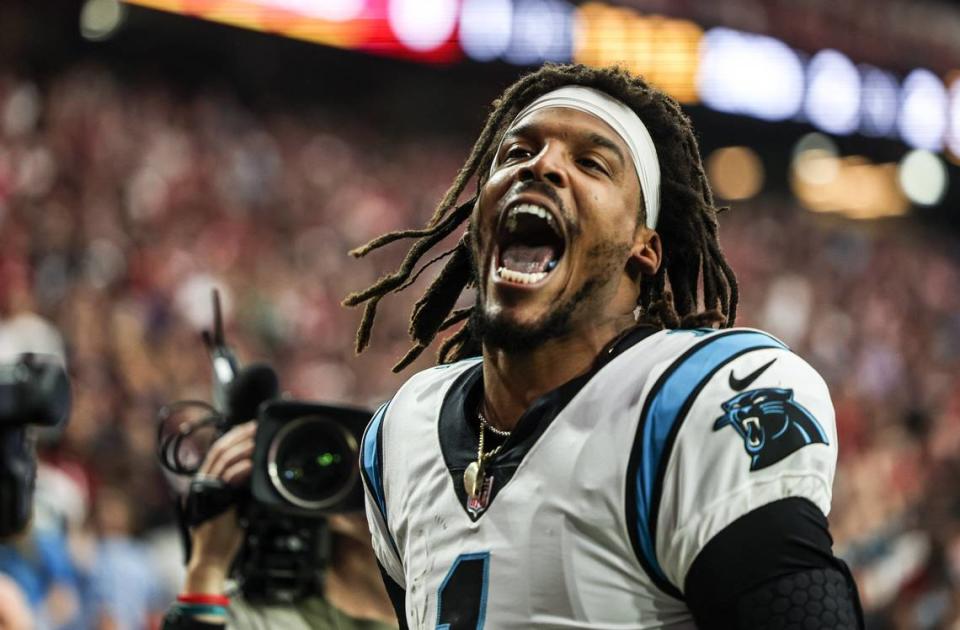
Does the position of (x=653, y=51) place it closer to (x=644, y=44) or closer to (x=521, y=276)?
(x=644, y=44)

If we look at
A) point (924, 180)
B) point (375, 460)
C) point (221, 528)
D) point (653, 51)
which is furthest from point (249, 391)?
point (924, 180)

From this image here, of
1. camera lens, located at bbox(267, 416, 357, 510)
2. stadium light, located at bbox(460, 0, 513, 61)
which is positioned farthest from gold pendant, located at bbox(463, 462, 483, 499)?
stadium light, located at bbox(460, 0, 513, 61)

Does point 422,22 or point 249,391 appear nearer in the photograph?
point 249,391

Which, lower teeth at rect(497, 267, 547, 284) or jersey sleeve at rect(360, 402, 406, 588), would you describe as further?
jersey sleeve at rect(360, 402, 406, 588)

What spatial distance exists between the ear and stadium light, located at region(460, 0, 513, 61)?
946 cm

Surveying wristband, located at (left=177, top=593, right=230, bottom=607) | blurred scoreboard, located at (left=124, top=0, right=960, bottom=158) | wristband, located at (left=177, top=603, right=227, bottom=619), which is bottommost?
wristband, located at (left=177, top=603, right=227, bottom=619)

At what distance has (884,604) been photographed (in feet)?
23.5

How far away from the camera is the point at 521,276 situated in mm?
1907

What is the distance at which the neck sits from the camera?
1905 millimetres

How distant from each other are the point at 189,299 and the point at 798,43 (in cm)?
871

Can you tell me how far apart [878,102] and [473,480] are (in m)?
14.1

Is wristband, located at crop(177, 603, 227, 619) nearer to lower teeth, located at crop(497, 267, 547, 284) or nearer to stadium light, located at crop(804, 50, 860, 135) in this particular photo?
lower teeth, located at crop(497, 267, 547, 284)

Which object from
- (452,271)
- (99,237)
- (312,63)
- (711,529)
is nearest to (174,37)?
(312,63)

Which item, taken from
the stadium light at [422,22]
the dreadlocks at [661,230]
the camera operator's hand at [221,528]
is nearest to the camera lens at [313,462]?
the camera operator's hand at [221,528]
